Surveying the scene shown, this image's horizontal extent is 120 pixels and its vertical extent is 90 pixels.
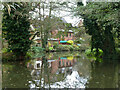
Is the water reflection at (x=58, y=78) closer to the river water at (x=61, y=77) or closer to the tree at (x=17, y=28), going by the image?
the river water at (x=61, y=77)

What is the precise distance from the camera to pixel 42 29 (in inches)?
555

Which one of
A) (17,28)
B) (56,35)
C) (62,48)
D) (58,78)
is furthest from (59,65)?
(62,48)

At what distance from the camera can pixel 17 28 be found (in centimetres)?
967

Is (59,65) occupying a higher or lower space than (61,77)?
lower

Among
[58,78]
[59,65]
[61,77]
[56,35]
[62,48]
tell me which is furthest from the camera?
[62,48]

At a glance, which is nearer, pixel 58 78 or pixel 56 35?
pixel 58 78

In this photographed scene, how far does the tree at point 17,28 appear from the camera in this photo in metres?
9.48

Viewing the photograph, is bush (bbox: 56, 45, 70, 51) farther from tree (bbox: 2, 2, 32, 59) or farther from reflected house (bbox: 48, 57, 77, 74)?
reflected house (bbox: 48, 57, 77, 74)

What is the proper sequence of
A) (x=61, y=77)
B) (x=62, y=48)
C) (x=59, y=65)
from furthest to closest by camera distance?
(x=62, y=48) < (x=59, y=65) < (x=61, y=77)

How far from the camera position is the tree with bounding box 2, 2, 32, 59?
948 centimetres

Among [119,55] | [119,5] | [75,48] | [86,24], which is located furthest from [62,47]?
[119,5]

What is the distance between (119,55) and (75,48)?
18985mm

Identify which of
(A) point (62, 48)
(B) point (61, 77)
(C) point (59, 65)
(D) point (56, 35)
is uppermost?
(D) point (56, 35)

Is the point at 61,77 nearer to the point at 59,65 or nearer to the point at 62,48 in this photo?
the point at 59,65
